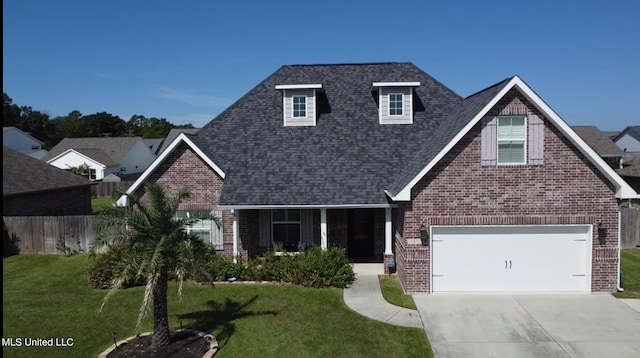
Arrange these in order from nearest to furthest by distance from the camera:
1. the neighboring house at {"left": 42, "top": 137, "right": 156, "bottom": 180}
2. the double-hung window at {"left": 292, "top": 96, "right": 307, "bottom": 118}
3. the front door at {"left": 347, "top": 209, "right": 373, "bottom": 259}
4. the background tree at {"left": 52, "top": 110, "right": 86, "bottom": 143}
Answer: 1. the front door at {"left": 347, "top": 209, "right": 373, "bottom": 259}
2. the double-hung window at {"left": 292, "top": 96, "right": 307, "bottom": 118}
3. the neighboring house at {"left": 42, "top": 137, "right": 156, "bottom": 180}
4. the background tree at {"left": 52, "top": 110, "right": 86, "bottom": 143}

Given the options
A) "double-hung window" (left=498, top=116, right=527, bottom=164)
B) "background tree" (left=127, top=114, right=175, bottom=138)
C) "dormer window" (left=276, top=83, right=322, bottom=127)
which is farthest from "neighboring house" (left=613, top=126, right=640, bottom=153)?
"background tree" (left=127, top=114, right=175, bottom=138)

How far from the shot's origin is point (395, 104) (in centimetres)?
1872

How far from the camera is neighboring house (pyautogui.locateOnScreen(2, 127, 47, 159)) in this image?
6494 cm

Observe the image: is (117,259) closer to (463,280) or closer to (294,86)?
(294,86)

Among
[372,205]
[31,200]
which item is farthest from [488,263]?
[31,200]

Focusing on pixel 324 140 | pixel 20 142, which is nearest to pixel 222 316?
pixel 324 140

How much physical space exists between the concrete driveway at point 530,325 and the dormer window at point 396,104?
25.6 ft

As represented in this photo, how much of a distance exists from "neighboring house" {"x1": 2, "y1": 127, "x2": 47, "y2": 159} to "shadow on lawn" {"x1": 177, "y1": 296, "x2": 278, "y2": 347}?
64.2 metres

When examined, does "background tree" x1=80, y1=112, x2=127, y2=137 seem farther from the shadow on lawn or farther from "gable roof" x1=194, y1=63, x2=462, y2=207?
the shadow on lawn

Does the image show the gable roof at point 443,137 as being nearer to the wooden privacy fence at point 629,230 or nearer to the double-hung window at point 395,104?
the double-hung window at point 395,104

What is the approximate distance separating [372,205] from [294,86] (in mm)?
6097

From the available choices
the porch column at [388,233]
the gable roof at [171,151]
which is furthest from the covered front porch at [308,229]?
the gable roof at [171,151]

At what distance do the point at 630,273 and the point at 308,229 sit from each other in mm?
11660

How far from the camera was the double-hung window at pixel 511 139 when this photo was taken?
1339cm
